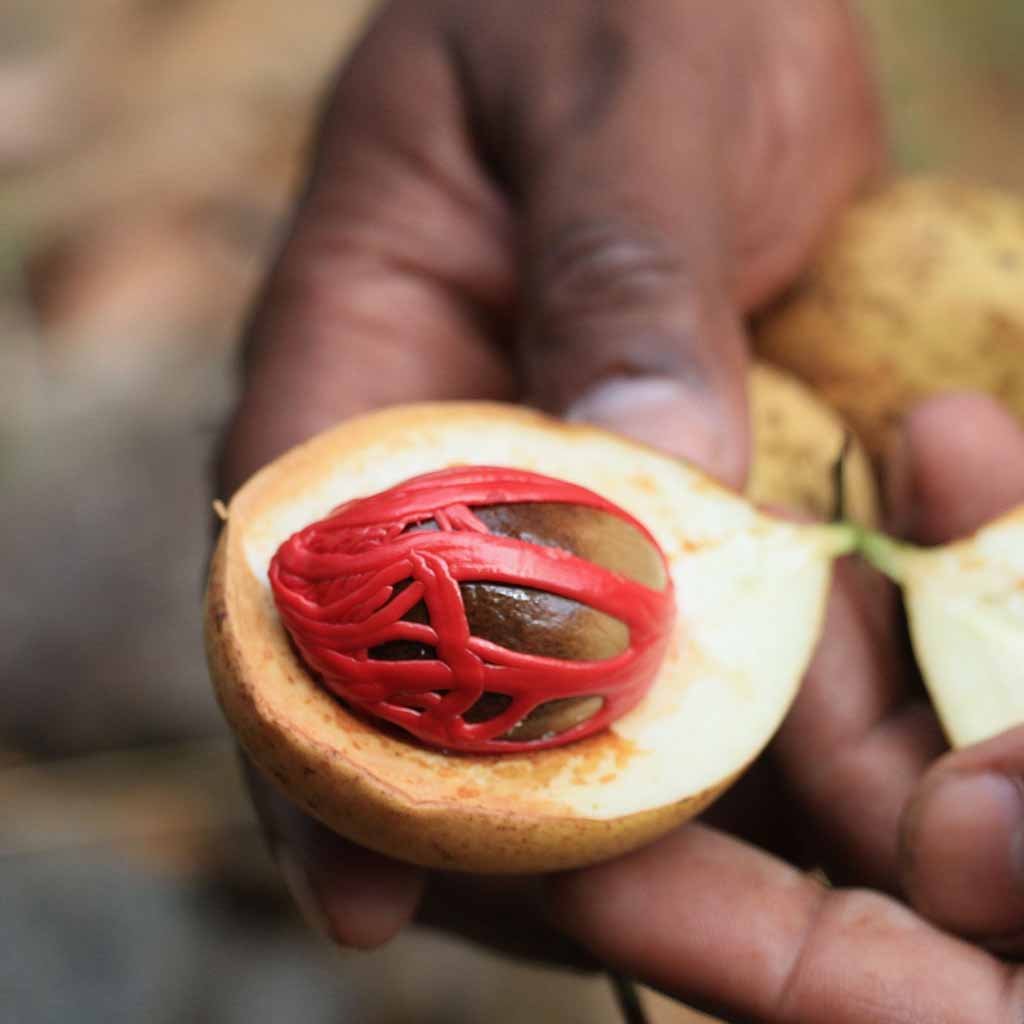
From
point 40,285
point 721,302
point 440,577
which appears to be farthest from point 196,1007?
point 40,285

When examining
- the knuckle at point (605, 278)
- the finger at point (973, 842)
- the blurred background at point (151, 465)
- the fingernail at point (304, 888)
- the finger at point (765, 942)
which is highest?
the knuckle at point (605, 278)

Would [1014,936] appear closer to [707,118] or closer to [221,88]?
[707,118]

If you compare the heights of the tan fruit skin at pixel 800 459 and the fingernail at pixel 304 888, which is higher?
the tan fruit skin at pixel 800 459

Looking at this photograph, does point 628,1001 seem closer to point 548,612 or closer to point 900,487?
point 548,612

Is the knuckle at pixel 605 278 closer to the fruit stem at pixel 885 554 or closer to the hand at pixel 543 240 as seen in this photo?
the hand at pixel 543 240

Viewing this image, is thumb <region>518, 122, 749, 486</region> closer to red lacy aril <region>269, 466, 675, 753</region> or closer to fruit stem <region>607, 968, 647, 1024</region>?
red lacy aril <region>269, 466, 675, 753</region>

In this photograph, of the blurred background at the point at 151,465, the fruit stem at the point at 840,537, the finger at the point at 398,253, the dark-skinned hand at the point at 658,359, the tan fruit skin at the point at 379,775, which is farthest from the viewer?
the blurred background at the point at 151,465

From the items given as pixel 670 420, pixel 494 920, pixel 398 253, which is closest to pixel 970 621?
pixel 670 420

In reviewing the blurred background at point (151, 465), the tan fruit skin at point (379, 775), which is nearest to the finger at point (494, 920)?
the tan fruit skin at point (379, 775)
